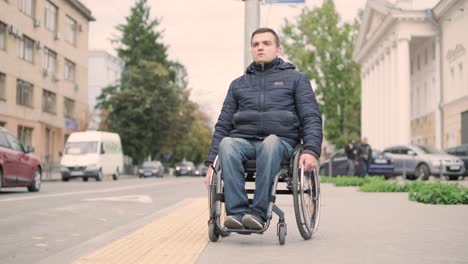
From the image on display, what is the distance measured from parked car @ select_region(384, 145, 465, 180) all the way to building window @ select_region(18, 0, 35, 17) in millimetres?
23051

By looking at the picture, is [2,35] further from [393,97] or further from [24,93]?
[393,97]

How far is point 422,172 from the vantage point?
29.7 metres

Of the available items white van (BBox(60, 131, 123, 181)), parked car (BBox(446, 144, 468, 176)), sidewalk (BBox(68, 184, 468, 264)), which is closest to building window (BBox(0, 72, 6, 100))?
white van (BBox(60, 131, 123, 181))

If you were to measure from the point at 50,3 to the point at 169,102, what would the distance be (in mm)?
18204

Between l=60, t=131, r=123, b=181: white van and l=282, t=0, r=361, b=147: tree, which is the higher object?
l=282, t=0, r=361, b=147: tree

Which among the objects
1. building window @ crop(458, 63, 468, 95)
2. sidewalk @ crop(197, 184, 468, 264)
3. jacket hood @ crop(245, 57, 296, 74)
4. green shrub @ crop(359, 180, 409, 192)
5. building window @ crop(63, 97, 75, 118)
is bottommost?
sidewalk @ crop(197, 184, 468, 264)

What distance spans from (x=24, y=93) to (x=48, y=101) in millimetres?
4425

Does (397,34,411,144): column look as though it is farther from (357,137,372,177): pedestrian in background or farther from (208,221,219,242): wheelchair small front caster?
(208,221,219,242): wheelchair small front caster

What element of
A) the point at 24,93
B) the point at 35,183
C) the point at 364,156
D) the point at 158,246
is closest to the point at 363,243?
the point at 158,246

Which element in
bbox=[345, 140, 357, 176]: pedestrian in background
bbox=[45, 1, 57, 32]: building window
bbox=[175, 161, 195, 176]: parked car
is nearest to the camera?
bbox=[345, 140, 357, 176]: pedestrian in background

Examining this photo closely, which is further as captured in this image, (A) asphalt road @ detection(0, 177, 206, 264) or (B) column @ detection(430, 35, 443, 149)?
(B) column @ detection(430, 35, 443, 149)

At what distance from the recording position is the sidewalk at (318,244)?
4930 mm

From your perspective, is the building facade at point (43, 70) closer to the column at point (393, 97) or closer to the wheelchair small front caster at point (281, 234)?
the column at point (393, 97)

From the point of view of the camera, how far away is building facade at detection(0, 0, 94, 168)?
129 ft
